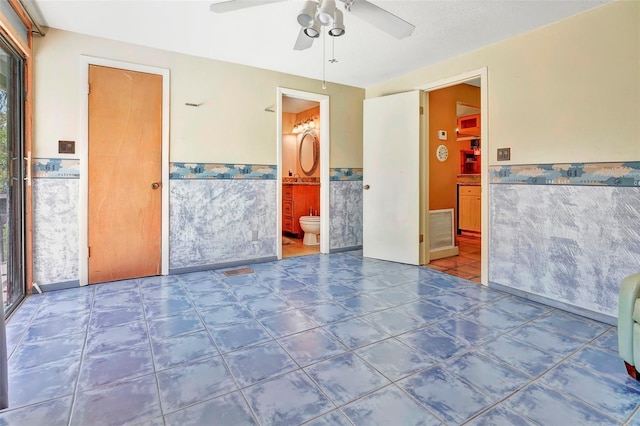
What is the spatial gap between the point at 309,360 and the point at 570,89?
2.79 m

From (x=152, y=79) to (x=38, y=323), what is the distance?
2.39m

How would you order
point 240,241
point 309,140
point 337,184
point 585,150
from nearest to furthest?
point 585,150 < point 240,241 < point 337,184 < point 309,140

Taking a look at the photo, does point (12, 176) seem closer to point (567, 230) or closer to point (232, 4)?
point (232, 4)

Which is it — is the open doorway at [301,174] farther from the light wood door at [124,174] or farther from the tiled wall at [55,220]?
the tiled wall at [55,220]

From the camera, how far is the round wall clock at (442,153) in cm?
450

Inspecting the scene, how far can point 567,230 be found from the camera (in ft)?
8.66

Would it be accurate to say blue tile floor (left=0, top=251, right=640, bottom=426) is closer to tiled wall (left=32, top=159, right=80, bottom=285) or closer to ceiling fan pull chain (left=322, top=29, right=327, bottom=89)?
tiled wall (left=32, top=159, right=80, bottom=285)

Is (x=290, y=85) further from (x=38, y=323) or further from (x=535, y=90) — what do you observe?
(x=38, y=323)

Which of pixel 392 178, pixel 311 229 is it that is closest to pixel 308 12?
pixel 392 178

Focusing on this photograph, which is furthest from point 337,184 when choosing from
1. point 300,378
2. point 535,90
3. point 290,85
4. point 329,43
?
point 300,378

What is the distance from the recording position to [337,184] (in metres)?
4.68

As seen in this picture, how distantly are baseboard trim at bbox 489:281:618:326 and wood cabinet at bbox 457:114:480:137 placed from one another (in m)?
4.15

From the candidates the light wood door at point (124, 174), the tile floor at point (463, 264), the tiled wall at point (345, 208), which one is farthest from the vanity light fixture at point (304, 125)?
the tile floor at point (463, 264)

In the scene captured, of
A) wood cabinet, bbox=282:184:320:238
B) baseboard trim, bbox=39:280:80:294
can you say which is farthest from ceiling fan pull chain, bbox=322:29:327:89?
baseboard trim, bbox=39:280:80:294
